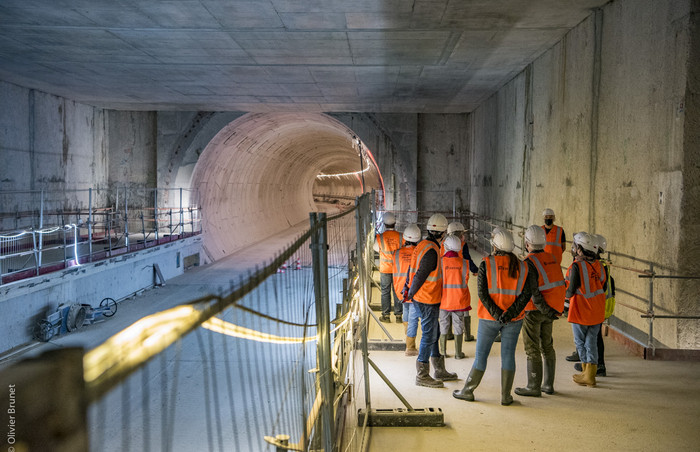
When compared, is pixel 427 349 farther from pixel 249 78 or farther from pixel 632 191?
pixel 249 78

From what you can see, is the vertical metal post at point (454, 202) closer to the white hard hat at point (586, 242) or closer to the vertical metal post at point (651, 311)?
the vertical metal post at point (651, 311)

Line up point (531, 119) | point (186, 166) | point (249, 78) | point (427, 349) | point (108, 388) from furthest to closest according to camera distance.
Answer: point (186, 166) < point (249, 78) < point (531, 119) < point (427, 349) < point (108, 388)

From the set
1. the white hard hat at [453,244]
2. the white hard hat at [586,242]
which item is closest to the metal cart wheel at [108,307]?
the white hard hat at [453,244]

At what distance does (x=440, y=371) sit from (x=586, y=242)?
84.9 inches

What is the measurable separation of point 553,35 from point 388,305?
588cm

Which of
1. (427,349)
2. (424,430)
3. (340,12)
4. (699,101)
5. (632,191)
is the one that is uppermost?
(340,12)

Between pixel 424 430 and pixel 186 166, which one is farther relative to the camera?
pixel 186 166

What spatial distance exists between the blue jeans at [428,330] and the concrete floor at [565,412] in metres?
0.38

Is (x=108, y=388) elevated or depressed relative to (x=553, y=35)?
depressed

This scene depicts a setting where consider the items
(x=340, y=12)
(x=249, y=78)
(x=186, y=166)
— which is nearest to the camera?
(x=340, y=12)

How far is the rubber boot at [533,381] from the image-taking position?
6434 mm

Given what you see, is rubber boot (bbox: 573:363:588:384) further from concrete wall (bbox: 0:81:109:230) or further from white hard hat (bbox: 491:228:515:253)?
concrete wall (bbox: 0:81:109:230)

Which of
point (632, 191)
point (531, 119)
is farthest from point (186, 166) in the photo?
point (632, 191)

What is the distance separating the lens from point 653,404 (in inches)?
241
